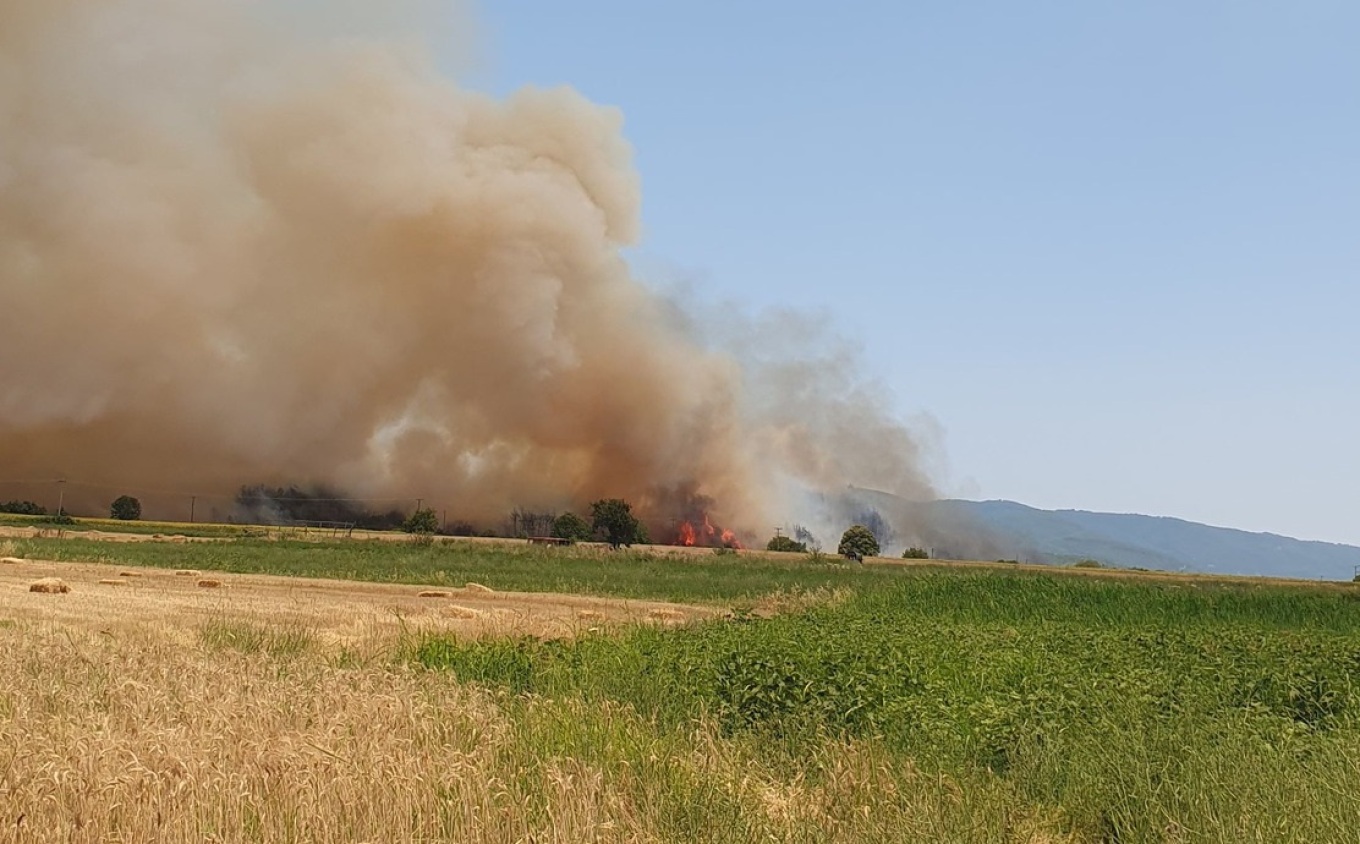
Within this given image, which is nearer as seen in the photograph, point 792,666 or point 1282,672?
point 792,666

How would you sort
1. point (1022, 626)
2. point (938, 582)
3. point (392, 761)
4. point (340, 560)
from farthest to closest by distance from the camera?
point (340, 560), point (938, 582), point (1022, 626), point (392, 761)

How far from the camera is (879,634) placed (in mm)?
19812

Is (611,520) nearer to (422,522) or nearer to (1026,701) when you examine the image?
(422,522)

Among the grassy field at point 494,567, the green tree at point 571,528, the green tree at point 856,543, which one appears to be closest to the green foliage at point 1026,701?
the grassy field at point 494,567

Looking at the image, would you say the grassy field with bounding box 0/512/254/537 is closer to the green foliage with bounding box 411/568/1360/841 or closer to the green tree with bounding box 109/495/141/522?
the green tree with bounding box 109/495/141/522

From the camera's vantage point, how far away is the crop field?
770 cm

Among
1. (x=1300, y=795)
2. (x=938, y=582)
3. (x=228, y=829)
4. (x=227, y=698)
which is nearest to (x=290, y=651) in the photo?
(x=227, y=698)

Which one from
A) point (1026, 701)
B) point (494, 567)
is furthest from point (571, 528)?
point (1026, 701)

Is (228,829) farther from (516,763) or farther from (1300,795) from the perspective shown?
(1300,795)

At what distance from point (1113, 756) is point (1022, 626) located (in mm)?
17895

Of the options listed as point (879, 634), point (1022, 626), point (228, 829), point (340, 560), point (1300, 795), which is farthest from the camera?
point (340, 560)

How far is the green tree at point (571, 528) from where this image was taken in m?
123

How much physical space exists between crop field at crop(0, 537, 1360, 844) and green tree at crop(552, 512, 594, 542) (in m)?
101

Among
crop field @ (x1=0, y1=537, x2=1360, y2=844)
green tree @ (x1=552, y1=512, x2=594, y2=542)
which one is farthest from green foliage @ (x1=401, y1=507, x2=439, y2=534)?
crop field @ (x1=0, y1=537, x2=1360, y2=844)
